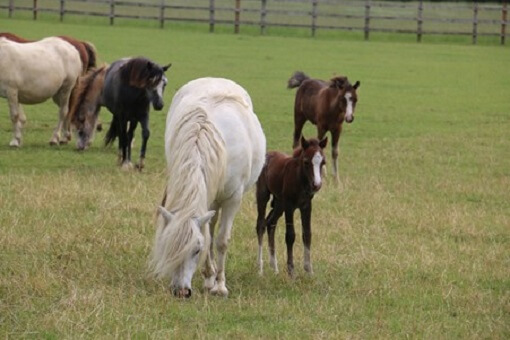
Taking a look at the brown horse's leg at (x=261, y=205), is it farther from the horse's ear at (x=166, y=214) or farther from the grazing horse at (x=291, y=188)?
the horse's ear at (x=166, y=214)

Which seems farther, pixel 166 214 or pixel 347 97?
pixel 347 97

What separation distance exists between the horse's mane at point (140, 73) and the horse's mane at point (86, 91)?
72.6 inches

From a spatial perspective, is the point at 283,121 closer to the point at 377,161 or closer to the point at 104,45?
the point at 377,161

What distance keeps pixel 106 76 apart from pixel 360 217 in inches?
227

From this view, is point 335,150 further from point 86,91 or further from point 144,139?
point 86,91

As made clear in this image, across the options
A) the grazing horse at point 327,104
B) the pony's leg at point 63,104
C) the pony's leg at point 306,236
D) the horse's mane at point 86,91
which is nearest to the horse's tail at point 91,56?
the pony's leg at point 63,104

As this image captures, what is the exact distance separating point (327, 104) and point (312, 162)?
667cm

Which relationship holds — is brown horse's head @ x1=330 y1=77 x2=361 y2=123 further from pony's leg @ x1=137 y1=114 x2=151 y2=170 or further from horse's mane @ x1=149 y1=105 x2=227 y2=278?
horse's mane @ x1=149 y1=105 x2=227 y2=278

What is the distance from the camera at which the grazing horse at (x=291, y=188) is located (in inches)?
322

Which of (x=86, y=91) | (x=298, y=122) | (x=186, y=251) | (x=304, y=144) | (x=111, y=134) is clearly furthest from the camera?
(x=86, y=91)

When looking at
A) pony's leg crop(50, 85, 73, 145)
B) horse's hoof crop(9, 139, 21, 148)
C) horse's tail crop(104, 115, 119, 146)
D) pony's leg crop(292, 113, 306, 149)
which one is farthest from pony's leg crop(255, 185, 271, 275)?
pony's leg crop(50, 85, 73, 145)

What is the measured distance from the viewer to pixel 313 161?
812 centimetres

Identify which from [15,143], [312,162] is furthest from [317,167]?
[15,143]

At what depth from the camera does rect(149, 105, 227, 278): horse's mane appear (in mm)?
7238
